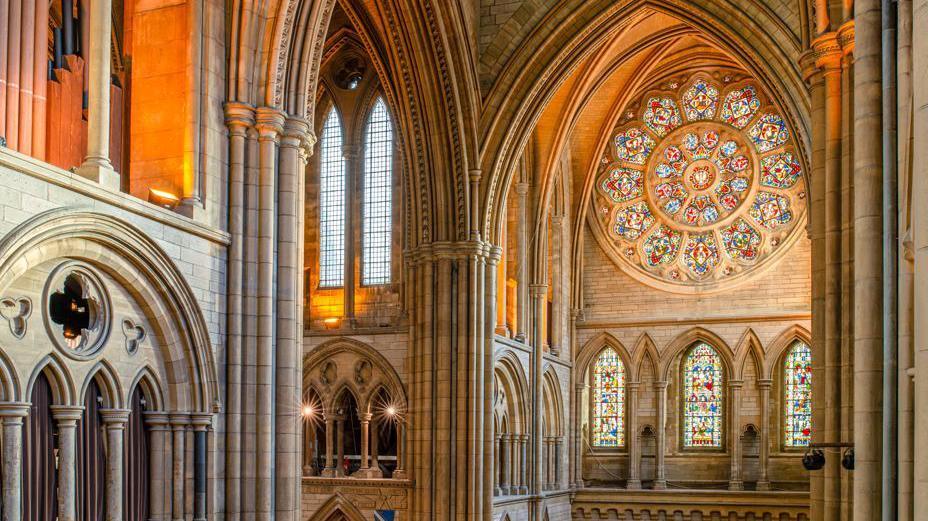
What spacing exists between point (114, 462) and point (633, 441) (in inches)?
742

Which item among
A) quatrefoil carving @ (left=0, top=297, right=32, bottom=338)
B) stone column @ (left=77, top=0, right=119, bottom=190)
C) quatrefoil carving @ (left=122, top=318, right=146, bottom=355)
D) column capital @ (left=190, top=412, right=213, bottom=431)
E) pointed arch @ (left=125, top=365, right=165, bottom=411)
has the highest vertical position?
stone column @ (left=77, top=0, right=119, bottom=190)

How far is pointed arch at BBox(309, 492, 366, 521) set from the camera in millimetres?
23859

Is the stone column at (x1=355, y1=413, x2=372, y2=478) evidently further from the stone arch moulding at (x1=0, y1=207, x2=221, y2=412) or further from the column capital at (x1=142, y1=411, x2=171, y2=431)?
the column capital at (x1=142, y1=411, x2=171, y2=431)

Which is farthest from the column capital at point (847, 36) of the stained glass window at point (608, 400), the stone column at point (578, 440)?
the stone column at point (578, 440)

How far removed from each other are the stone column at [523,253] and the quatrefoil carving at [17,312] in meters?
16.5

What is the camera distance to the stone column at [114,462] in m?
12.3

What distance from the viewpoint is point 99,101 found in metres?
12.5

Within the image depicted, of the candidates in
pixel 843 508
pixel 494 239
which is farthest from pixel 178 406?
pixel 494 239

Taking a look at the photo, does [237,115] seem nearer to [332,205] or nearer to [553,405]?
[332,205]

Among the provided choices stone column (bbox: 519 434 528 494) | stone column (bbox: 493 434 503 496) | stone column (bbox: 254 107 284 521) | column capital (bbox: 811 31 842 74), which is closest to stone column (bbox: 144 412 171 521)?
stone column (bbox: 254 107 284 521)

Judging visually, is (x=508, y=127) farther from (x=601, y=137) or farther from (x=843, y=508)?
(x=843, y=508)

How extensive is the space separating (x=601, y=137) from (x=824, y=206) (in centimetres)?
1822

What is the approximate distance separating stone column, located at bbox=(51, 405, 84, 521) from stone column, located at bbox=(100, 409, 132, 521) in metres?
0.61

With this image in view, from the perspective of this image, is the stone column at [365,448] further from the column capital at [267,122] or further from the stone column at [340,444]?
the column capital at [267,122]
